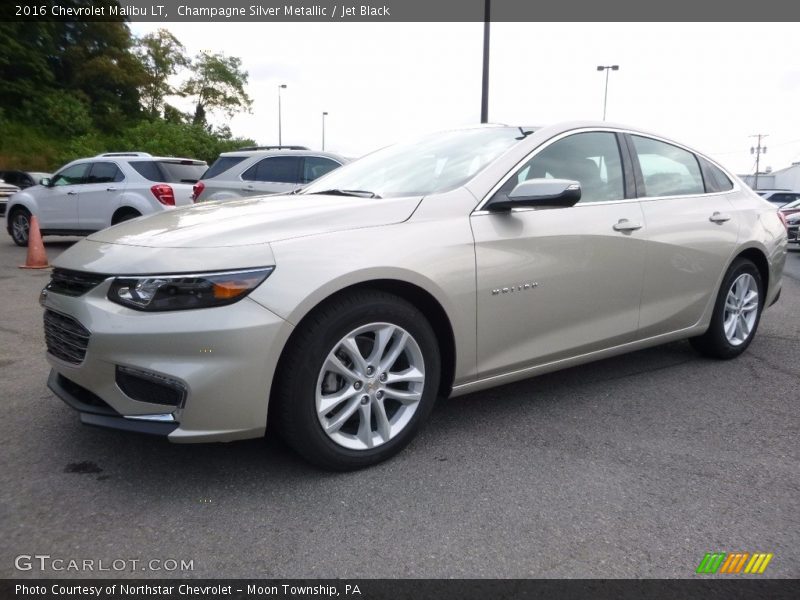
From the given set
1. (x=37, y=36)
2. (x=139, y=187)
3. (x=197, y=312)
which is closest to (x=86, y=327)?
(x=197, y=312)

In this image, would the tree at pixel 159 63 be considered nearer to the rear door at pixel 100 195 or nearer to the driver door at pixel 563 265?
the rear door at pixel 100 195

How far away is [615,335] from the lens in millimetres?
3760

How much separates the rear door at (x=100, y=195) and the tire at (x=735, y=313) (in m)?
9.08

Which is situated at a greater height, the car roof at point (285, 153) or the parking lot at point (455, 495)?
the car roof at point (285, 153)

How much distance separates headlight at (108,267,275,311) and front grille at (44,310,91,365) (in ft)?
0.93

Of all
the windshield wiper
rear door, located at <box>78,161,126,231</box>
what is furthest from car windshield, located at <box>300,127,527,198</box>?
rear door, located at <box>78,161,126,231</box>

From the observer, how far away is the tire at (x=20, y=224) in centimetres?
1207

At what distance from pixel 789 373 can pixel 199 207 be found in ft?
12.7

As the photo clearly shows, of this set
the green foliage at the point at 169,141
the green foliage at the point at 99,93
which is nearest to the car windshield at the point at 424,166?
the green foliage at the point at 99,93

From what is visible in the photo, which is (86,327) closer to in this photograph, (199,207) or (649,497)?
(199,207)

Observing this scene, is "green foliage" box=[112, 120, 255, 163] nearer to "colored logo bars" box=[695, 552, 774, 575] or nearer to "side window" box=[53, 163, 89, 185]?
"side window" box=[53, 163, 89, 185]

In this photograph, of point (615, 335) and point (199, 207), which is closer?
point (199, 207)

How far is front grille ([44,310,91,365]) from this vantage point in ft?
8.56

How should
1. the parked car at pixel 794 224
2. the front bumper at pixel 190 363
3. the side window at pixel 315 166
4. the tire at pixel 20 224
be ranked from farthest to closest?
the parked car at pixel 794 224 < the tire at pixel 20 224 < the side window at pixel 315 166 < the front bumper at pixel 190 363
